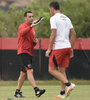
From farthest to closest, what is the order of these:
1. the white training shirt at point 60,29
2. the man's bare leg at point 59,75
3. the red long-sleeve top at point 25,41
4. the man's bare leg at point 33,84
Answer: the red long-sleeve top at point 25,41
the man's bare leg at point 33,84
the man's bare leg at point 59,75
the white training shirt at point 60,29

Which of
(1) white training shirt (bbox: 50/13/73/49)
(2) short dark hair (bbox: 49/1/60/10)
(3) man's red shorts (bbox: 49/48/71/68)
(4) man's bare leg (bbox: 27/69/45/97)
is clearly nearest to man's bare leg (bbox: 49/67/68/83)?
(3) man's red shorts (bbox: 49/48/71/68)

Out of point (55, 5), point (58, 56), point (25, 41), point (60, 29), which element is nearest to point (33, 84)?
point (25, 41)

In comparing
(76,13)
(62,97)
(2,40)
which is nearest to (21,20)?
(76,13)

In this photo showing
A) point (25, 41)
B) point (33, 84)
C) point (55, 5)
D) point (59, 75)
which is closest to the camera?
point (55, 5)

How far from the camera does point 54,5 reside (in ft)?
34.3

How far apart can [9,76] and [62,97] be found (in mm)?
11306

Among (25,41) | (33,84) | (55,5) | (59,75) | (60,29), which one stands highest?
(55,5)

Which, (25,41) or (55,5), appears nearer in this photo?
(55,5)

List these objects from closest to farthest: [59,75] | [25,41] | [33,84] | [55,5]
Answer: [55,5], [59,75], [33,84], [25,41]

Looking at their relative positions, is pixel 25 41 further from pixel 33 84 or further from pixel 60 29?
pixel 60 29

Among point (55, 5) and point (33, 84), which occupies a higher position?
point (55, 5)

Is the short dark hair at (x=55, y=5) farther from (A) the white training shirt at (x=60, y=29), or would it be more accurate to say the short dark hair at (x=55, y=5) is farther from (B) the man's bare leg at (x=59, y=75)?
(B) the man's bare leg at (x=59, y=75)

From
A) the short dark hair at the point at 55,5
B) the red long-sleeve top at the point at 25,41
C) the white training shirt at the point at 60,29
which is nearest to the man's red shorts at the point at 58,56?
the white training shirt at the point at 60,29

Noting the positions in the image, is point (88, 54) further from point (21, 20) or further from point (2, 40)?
point (21, 20)
